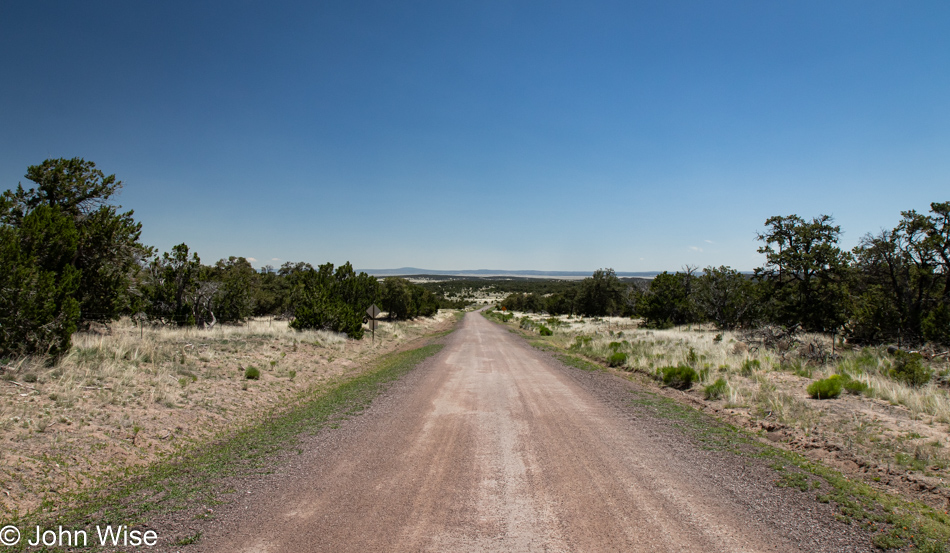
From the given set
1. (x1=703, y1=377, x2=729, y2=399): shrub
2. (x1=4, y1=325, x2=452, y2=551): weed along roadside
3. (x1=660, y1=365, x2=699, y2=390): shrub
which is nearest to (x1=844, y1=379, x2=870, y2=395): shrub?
(x1=703, y1=377, x2=729, y2=399): shrub

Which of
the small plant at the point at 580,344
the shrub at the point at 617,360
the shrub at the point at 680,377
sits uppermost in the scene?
the shrub at the point at 680,377

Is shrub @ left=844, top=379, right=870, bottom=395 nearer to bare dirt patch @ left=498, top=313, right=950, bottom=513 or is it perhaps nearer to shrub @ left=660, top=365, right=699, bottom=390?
bare dirt patch @ left=498, top=313, right=950, bottom=513

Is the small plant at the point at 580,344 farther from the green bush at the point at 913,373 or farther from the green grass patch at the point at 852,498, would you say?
the green grass patch at the point at 852,498

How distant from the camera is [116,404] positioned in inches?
307

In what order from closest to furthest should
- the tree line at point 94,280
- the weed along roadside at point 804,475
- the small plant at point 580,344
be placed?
the weed along roadside at point 804,475
the tree line at point 94,280
the small plant at point 580,344

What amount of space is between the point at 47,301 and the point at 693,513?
1299 cm

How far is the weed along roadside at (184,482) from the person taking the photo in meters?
4.30

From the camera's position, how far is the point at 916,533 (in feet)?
13.5

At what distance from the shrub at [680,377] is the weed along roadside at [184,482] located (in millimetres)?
9480

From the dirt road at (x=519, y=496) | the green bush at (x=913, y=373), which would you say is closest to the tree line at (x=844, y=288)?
the green bush at (x=913, y=373)

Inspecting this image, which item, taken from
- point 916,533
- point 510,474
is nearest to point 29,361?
point 510,474

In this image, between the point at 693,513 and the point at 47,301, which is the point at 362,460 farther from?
the point at 47,301

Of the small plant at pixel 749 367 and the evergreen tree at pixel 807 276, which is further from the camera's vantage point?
the evergreen tree at pixel 807 276

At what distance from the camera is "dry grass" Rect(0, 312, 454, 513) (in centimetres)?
550
